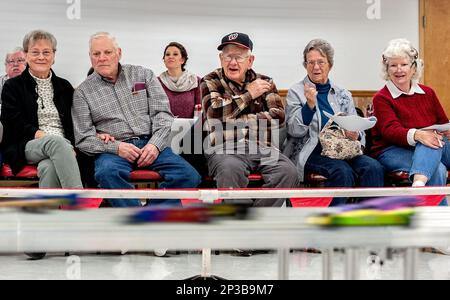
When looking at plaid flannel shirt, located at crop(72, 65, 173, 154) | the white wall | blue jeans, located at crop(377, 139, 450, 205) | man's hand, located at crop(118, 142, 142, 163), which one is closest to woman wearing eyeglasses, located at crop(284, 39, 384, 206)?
blue jeans, located at crop(377, 139, 450, 205)

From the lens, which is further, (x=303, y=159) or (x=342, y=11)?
(x=342, y=11)

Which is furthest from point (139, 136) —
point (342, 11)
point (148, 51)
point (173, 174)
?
point (342, 11)

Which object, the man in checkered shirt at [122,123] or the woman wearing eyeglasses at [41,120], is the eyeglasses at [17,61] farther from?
the man in checkered shirt at [122,123]

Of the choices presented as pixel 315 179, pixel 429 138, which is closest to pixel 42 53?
pixel 315 179

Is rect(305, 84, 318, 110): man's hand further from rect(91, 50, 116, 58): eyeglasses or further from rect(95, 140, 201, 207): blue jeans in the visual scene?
rect(91, 50, 116, 58): eyeglasses

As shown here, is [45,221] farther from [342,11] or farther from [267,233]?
[342,11]

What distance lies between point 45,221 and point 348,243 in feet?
1.51

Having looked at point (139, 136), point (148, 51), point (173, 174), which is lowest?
point (173, 174)

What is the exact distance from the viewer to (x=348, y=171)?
2.95m

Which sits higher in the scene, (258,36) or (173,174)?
(258,36)

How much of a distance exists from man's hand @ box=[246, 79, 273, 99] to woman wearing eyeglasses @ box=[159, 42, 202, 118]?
0.79 metres

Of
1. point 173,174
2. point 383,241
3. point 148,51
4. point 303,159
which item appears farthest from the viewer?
point 148,51

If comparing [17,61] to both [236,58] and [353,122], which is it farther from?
[353,122]

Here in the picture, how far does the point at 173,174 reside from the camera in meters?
2.83
